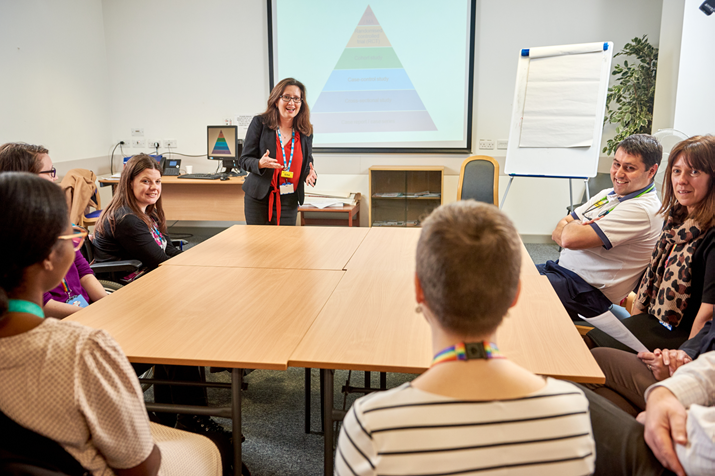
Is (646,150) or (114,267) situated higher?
(646,150)

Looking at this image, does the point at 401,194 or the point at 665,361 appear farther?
the point at 401,194

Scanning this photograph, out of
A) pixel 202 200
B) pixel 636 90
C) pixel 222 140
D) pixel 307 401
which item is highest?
pixel 636 90

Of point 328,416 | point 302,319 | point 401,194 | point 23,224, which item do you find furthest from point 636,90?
point 23,224

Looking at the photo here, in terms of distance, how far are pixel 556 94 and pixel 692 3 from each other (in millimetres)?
1064

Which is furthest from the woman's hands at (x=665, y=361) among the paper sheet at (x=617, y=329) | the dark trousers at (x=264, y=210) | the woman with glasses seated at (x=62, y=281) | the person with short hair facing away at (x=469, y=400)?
the dark trousers at (x=264, y=210)

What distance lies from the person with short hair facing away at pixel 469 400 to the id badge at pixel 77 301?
1.63 m

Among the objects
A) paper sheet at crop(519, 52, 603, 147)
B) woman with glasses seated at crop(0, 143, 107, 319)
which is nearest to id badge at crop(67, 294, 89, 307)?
woman with glasses seated at crop(0, 143, 107, 319)

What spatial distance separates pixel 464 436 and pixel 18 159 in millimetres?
1982

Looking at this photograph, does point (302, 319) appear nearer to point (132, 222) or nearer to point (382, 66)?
point (132, 222)

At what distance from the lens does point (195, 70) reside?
540 cm

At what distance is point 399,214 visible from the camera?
17.1 ft

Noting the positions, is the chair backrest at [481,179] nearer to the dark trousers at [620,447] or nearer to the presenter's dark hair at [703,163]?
the presenter's dark hair at [703,163]

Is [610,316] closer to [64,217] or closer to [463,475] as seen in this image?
[463,475]

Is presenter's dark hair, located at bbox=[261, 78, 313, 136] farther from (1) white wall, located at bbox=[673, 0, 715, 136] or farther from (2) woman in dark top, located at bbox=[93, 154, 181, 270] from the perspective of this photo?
(1) white wall, located at bbox=[673, 0, 715, 136]
